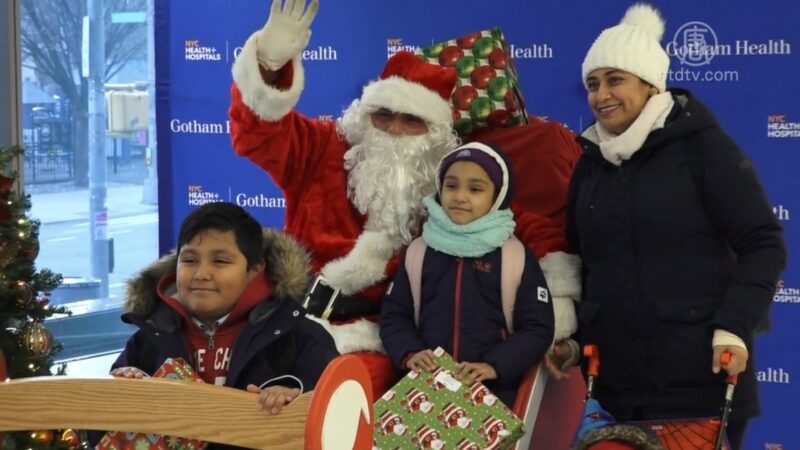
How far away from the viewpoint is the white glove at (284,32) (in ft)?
10.6

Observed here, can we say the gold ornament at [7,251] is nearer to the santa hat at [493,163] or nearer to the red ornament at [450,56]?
the santa hat at [493,163]

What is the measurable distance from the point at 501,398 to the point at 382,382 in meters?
0.38

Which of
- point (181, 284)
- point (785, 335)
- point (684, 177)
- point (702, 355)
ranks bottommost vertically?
point (785, 335)

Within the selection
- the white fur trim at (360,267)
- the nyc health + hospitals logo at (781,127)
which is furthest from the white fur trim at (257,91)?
the nyc health + hospitals logo at (781,127)

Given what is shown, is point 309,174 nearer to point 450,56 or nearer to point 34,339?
point 450,56

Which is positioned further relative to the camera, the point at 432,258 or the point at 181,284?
the point at 432,258

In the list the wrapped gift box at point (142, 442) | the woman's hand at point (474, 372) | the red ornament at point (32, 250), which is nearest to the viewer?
the wrapped gift box at point (142, 442)

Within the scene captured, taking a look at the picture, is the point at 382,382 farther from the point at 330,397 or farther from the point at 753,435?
the point at 753,435

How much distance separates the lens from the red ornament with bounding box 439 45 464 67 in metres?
3.74

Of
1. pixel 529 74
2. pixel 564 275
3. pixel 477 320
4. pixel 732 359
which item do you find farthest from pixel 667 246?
pixel 529 74

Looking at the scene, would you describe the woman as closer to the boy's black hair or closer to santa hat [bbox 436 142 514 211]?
santa hat [bbox 436 142 514 211]

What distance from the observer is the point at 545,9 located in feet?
15.5

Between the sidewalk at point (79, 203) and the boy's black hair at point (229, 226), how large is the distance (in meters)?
4.16

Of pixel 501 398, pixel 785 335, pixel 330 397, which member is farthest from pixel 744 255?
pixel 785 335
